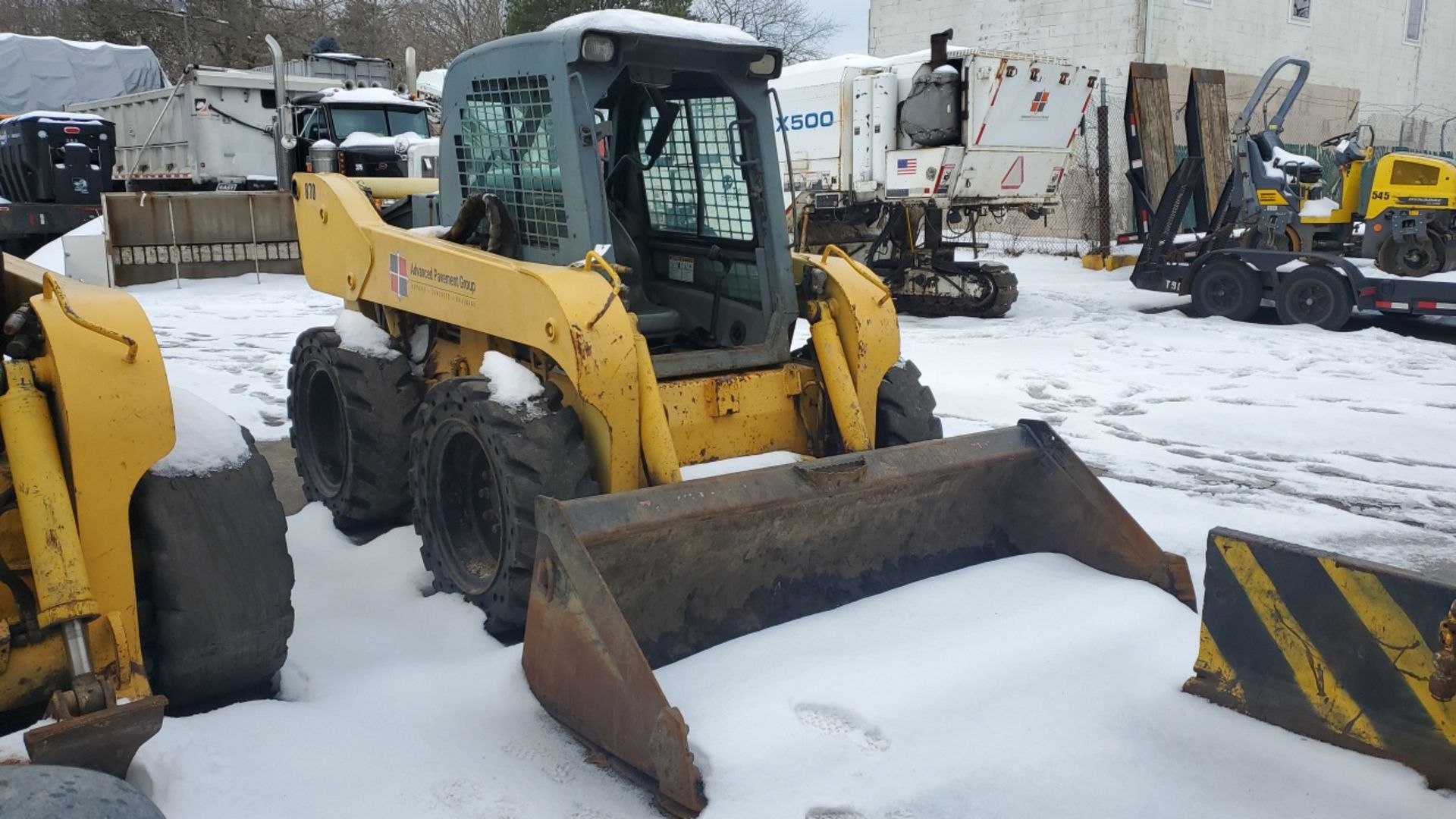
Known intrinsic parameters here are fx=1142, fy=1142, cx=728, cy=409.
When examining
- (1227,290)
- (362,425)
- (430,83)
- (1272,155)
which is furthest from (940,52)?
(430,83)

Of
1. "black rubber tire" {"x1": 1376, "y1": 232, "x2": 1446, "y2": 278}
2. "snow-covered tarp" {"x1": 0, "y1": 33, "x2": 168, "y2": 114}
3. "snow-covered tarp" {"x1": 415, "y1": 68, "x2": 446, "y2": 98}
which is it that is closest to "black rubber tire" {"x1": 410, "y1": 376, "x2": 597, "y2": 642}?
"black rubber tire" {"x1": 1376, "y1": 232, "x2": 1446, "y2": 278}

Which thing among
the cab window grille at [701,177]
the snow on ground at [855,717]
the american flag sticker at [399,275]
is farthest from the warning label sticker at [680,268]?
the snow on ground at [855,717]

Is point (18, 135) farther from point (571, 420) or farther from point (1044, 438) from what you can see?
point (1044, 438)

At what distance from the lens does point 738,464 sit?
452cm

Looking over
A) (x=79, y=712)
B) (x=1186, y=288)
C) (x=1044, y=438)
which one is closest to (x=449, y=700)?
(x=79, y=712)

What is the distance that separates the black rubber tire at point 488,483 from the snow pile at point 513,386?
0.01 metres

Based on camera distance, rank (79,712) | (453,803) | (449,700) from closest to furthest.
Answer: (79,712) → (453,803) → (449,700)

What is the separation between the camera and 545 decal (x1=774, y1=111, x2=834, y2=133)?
13156 mm

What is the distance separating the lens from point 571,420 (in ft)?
13.4

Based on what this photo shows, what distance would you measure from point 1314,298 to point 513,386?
10071 millimetres

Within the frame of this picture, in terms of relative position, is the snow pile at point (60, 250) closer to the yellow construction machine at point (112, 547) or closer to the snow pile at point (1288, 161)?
the yellow construction machine at point (112, 547)

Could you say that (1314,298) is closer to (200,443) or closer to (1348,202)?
(1348,202)

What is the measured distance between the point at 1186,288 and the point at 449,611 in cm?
1063

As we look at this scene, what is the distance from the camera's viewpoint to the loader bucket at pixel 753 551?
10.3 feet
